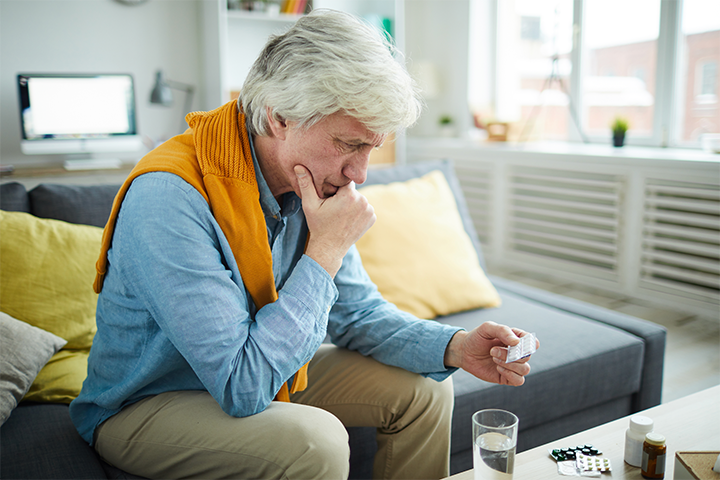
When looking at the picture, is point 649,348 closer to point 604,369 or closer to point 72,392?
point 604,369

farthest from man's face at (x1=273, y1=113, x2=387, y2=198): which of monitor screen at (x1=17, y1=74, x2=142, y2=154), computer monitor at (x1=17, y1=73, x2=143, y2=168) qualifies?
monitor screen at (x1=17, y1=74, x2=142, y2=154)

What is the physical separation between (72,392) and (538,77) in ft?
12.1

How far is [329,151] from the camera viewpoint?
3.06 feet

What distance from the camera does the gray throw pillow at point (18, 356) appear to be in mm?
1074

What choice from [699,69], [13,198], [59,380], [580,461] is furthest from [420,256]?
[699,69]

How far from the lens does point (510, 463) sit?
0.81 meters

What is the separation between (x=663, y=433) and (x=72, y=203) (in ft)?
4.55

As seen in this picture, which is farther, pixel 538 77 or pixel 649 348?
pixel 538 77

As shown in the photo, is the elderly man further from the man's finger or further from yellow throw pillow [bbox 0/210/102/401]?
yellow throw pillow [bbox 0/210/102/401]

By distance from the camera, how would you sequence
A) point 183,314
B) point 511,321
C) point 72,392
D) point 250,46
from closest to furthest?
point 183,314
point 72,392
point 511,321
point 250,46

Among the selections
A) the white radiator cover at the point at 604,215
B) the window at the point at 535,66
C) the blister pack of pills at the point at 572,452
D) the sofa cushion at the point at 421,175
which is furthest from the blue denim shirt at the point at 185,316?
the window at the point at 535,66

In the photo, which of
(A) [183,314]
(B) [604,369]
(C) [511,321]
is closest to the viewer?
(A) [183,314]

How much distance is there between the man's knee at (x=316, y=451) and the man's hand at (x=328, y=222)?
24 cm

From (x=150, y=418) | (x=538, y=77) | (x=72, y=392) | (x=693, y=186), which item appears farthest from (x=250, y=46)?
(x=150, y=418)
